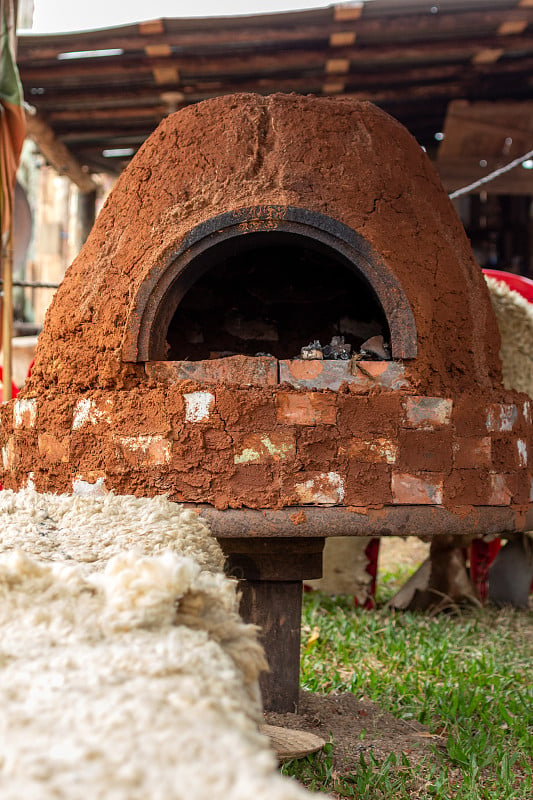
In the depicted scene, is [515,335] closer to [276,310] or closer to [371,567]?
[276,310]

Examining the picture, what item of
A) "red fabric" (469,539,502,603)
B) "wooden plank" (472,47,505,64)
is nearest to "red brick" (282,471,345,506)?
"red fabric" (469,539,502,603)

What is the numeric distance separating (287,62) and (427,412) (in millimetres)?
3031

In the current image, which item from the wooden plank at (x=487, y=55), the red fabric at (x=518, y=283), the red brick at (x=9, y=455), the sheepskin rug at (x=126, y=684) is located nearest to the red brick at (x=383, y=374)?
the sheepskin rug at (x=126, y=684)

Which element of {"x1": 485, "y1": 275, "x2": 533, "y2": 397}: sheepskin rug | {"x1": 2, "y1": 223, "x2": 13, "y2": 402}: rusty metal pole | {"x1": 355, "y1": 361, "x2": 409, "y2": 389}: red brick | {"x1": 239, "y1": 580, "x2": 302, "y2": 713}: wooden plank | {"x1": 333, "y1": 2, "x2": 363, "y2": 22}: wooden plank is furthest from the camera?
{"x1": 333, "y1": 2, "x2": 363, "y2": 22}: wooden plank

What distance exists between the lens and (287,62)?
14.9 feet

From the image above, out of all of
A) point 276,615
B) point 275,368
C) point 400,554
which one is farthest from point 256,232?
point 400,554

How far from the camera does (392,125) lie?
2.67m

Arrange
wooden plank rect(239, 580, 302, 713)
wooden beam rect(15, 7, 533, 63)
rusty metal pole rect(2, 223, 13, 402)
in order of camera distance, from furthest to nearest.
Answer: wooden beam rect(15, 7, 533, 63) → rusty metal pole rect(2, 223, 13, 402) → wooden plank rect(239, 580, 302, 713)

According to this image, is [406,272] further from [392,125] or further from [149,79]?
[149,79]

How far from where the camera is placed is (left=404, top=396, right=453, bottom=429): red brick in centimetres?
227

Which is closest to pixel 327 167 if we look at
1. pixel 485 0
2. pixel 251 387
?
pixel 251 387

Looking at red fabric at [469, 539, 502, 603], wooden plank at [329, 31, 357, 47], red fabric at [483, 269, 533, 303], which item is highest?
wooden plank at [329, 31, 357, 47]

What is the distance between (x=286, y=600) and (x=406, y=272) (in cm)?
114

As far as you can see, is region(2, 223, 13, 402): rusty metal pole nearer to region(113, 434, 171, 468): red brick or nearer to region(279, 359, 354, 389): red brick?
region(113, 434, 171, 468): red brick
